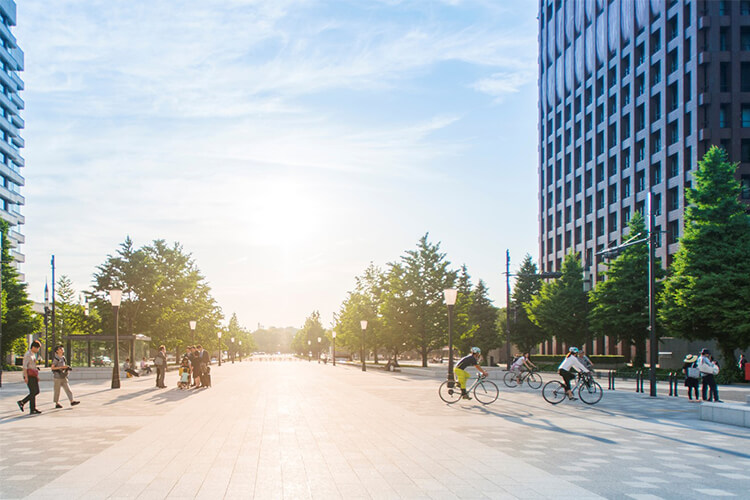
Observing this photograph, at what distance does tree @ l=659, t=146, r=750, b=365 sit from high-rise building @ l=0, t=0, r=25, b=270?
6725cm

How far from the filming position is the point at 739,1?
54.3 meters

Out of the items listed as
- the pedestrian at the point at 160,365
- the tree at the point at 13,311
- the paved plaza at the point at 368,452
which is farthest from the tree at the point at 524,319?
the paved plaza at the point at 368,452

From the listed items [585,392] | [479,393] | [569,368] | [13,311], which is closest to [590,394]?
[585,392]

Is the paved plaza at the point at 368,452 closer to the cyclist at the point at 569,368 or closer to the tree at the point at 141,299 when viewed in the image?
the cyclist at the point at 569,368

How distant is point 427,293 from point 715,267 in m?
23.1

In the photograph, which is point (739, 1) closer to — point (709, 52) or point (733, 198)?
point (709, 52)

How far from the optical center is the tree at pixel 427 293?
51.9 m

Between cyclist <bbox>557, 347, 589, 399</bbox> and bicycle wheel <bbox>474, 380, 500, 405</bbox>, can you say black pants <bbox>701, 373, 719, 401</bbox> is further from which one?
bicycle wheel <bbox>474, 380, 500, 405</bbox>

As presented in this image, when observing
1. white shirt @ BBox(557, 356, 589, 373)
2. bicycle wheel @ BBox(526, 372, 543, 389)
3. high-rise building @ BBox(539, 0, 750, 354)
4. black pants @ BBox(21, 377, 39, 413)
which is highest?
high-rise building @ BBox(539, 0, 750, 354)

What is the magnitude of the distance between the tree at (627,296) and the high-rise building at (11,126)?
61271mm

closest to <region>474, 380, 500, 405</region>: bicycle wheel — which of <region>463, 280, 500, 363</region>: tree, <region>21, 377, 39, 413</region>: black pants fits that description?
<region>21, 377, 39, 413</region>: black pants

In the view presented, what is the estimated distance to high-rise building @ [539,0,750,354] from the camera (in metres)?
53.6

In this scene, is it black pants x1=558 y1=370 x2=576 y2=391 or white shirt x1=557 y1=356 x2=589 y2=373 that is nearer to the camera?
white shirt x1=557 y1=356 x2=589 y2=373

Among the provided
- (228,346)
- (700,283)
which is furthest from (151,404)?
(228,346)
